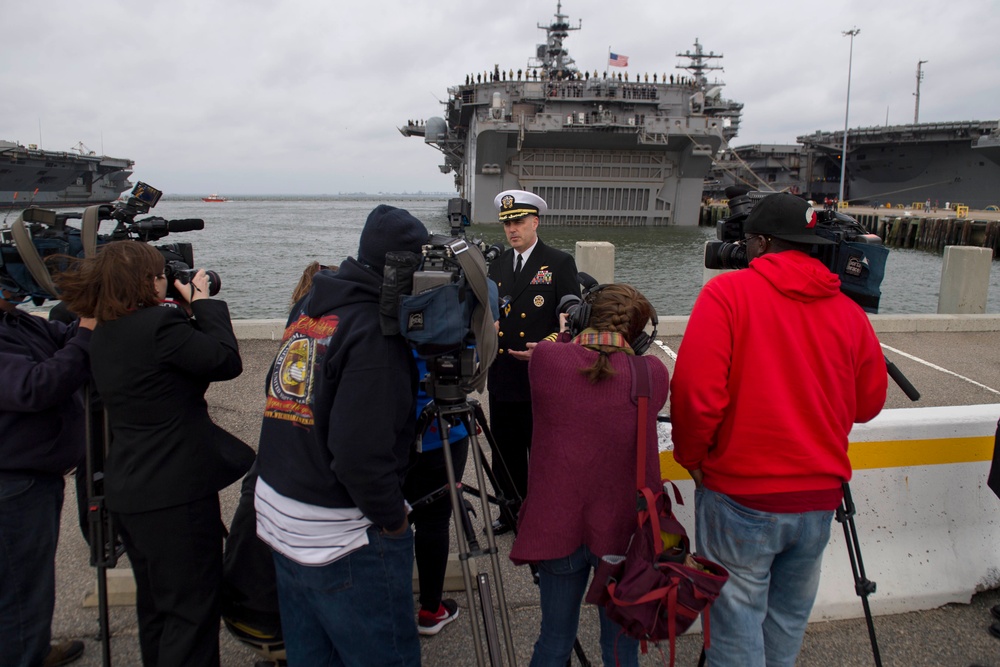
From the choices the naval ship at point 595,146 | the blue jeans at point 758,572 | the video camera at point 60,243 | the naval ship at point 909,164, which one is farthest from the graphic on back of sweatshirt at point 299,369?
the naval ship at point 909,164

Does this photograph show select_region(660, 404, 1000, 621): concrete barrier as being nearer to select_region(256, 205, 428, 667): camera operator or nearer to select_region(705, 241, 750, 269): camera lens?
select_region(705, 241, 750, 269): camera lens

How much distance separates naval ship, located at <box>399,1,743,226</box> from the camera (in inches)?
1496

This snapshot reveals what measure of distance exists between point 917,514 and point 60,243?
4178mm

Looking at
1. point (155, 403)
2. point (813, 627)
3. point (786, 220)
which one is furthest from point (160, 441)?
point (813, 627)

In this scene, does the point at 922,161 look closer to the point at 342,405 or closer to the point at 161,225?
the point at 161,225

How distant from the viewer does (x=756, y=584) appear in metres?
2.09

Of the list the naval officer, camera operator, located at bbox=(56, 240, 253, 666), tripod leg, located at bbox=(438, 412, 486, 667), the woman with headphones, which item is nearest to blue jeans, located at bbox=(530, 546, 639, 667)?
the woman with headphones

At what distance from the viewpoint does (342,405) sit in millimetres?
1749

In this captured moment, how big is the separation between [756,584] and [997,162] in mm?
59501

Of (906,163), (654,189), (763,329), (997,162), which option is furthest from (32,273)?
(906,163)

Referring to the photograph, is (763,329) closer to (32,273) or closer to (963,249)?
(32,273)

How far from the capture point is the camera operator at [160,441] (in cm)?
214

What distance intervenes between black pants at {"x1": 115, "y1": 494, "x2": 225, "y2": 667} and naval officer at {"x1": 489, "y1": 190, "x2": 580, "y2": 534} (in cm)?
174

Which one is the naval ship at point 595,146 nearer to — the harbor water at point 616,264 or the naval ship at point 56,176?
the harbor water at point 616,264
